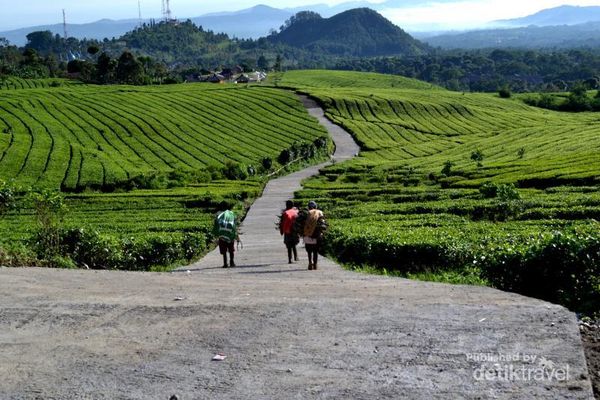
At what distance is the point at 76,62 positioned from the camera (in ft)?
477

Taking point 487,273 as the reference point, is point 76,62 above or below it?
above

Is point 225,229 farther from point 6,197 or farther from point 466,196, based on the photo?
point 466,196

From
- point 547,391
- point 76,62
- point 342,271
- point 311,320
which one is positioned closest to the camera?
point 547,391

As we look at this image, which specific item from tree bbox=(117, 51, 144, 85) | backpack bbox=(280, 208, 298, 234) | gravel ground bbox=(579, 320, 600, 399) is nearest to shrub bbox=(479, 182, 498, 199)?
backpack bbox=(280, 208, 298, 234)

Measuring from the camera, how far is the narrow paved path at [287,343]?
346 inches

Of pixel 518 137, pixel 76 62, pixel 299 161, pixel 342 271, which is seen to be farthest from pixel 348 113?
pixel 342 271

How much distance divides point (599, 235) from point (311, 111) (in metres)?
89.2

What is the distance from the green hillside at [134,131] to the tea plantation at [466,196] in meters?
11.2

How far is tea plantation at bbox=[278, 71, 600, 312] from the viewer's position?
45.1 feet

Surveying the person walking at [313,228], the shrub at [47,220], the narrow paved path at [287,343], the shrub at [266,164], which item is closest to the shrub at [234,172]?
the shrub at [266,164]

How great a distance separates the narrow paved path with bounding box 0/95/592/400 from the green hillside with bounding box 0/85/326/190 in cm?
3847

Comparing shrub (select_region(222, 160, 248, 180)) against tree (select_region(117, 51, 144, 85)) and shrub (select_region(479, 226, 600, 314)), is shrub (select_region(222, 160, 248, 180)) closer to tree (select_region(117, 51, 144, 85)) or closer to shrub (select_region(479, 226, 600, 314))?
shrub (select_region(479, 226, 600, 314))

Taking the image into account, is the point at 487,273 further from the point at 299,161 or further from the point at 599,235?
the point at 299,161

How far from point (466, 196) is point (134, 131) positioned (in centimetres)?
4892
